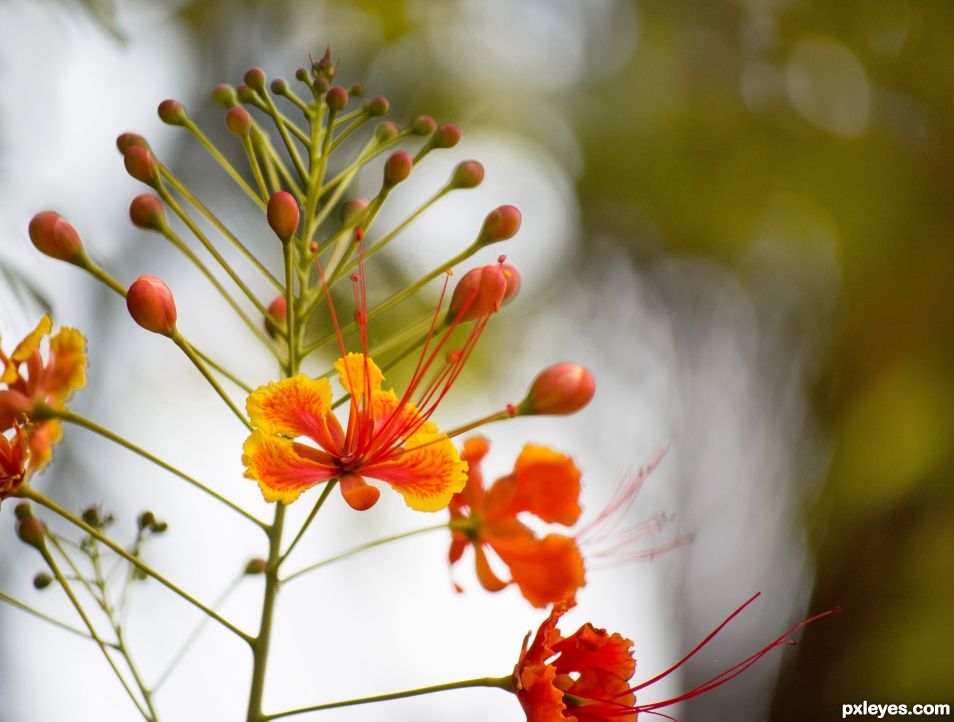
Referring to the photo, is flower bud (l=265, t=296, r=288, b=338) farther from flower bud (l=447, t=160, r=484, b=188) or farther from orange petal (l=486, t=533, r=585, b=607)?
orange petal (l=486, t=533, r=585, b=607)

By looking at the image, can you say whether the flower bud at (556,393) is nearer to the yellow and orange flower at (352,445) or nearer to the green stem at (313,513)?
the yellow and orange flower at (352,445)

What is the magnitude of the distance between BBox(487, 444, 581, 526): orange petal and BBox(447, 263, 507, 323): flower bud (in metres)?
0.22

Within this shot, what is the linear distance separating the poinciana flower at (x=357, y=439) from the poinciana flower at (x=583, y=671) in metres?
0.18

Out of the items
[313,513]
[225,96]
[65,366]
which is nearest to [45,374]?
[65,366]

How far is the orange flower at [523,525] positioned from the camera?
1.15 metres

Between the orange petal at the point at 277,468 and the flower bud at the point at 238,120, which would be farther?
the flower bud at the point at 238,120

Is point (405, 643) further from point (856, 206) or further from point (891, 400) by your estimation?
point (856, 206)

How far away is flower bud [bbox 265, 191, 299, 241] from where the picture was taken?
951 millimetres

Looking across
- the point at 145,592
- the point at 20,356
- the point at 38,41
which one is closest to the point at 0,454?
the point at 20,356

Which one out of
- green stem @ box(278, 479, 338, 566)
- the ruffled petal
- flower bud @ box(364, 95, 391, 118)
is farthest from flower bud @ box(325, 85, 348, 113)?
the ruffled petal

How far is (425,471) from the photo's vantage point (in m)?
0.99

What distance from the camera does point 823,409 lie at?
143 inches

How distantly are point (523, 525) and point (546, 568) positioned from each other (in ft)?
0.34

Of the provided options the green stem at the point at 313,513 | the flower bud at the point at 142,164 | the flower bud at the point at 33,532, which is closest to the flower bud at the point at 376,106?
the flower bud at the point at 142,164
